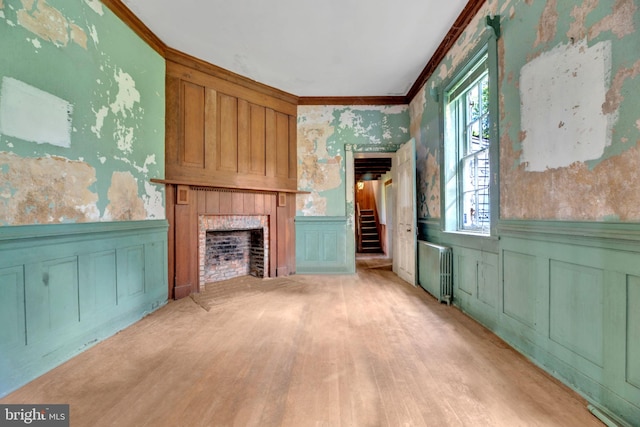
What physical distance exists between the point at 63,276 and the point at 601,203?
12.0 feet

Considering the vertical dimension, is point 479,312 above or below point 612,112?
below

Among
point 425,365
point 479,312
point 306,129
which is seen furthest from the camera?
point 306,129

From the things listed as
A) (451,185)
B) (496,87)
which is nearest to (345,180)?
(451,185)

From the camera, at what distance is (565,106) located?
175 centimetres

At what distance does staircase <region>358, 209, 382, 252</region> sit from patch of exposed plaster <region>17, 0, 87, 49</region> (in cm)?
754

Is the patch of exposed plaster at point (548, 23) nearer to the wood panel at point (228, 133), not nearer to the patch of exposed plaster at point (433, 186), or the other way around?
the patch of exposed plaster at point (433, 186)

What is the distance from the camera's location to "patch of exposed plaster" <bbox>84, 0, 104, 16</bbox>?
2.32 meters

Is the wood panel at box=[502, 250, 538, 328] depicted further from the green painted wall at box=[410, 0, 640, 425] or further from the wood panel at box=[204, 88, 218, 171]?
the wood panel at box=[204, 88, 218, 171]

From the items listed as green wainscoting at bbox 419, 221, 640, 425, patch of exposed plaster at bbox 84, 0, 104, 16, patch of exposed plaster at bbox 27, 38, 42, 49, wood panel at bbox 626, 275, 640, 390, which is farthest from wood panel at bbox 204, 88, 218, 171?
wood panel at bbox 626, 275, 640, 390

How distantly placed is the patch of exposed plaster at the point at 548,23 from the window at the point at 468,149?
64cm

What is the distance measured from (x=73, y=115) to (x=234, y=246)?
2820mm

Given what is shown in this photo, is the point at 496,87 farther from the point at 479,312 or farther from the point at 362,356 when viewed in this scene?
the point at 362,356

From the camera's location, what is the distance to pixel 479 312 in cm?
270

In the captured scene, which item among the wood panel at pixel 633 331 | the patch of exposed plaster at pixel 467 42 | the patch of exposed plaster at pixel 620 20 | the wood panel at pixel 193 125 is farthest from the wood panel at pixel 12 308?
the patch of exposed plaster at pixel 467 42
